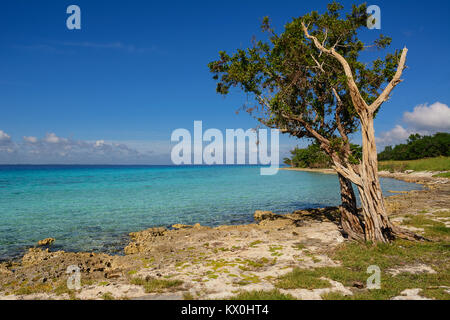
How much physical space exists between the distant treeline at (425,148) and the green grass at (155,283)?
10172cm

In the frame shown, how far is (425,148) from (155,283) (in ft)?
344

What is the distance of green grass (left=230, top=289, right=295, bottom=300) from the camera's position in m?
6.91

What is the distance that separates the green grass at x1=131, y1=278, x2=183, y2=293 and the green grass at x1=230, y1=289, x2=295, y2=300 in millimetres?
2294

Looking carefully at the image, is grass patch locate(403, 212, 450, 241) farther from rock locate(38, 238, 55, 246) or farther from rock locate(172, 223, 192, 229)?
rock locate(38, 238, 55, 246)

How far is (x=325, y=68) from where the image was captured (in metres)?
14.8

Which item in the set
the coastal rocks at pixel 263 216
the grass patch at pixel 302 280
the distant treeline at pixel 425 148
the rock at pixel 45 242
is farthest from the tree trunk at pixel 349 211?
the distant treeline at pixel 425 148

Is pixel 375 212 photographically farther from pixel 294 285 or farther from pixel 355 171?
pixel 294 285

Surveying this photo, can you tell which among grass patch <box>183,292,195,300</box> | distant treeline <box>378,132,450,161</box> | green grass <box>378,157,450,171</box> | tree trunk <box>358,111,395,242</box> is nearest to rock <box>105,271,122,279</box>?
grass patch <box>183,292,195,300</box>

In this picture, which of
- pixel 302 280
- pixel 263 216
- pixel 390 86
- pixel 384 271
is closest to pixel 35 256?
pixel 302 280

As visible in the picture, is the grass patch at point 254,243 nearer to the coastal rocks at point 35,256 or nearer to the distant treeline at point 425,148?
the coastal rocks at point 35,256

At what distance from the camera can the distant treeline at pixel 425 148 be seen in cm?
8388

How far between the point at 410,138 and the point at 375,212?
11537 cm

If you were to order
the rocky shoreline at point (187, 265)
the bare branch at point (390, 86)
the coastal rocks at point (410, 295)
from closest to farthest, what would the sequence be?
the coastal rocks at point (410, 295)
the rocky shoreline at point (187, 265)
the bare branch at point (390, 86)

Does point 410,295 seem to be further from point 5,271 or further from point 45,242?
point 45,242
